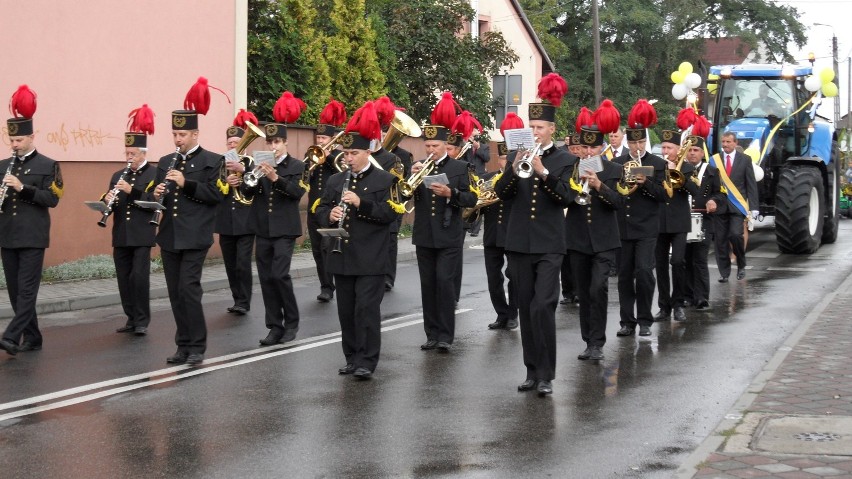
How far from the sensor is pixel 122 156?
18.8 m

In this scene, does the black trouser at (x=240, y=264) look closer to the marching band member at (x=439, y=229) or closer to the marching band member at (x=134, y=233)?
the marching band member at (x=134, y=233)

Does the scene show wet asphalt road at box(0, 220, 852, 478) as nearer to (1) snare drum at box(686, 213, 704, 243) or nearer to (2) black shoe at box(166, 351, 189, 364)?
(2) black shoe at box(166, 351, 189, 364)

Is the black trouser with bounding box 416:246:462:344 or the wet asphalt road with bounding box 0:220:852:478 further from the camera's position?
the black trouser with bounding box 416:246:462:344

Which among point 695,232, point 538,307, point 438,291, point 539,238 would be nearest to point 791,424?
point 538,307

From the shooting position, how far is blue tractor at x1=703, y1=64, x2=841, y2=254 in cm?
2167

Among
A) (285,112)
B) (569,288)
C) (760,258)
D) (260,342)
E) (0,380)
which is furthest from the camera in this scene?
(760,258)

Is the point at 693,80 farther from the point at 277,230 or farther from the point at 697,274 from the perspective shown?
the point at 277,230

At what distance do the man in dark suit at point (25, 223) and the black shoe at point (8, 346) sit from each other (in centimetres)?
3

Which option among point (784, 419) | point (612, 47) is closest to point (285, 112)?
point (784, 419)

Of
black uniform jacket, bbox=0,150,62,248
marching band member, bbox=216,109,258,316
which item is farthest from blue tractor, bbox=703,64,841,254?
black uniform jacket, bbox=0,150,62,248

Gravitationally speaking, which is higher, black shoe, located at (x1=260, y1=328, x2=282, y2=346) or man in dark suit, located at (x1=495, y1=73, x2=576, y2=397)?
man in dark suit, located at (x1=495, y1=73, x2=576, y2=397)

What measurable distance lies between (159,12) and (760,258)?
1012cm

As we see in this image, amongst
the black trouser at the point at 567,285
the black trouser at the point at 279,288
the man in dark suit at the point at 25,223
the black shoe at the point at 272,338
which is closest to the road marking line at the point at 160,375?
the black shoe at the point at 272,338

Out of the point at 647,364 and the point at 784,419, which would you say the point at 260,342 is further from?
the point at 784,419
